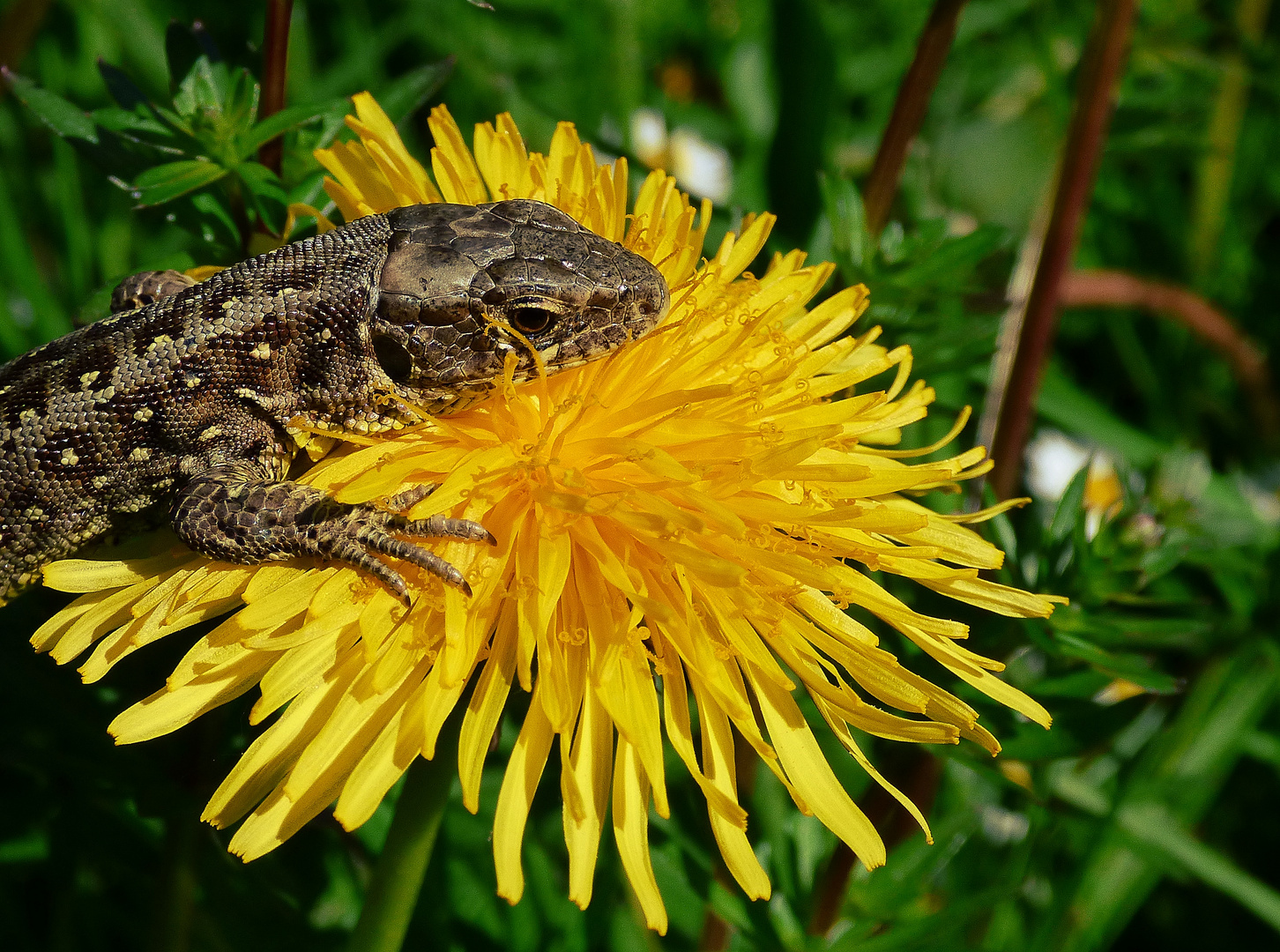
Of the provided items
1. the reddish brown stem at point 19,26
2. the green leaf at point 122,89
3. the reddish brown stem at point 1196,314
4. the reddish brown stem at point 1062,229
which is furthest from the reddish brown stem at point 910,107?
the reddish brown stem at point 19,26

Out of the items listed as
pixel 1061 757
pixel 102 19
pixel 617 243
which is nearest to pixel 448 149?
pixel 617 243

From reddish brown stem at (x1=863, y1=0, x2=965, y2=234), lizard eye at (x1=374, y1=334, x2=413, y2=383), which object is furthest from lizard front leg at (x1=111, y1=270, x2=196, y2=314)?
reddish brown stem at (x1=863, y1=0, x2=965, y2=234)

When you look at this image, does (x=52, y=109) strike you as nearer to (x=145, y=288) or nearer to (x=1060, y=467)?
(x=145, y=288)

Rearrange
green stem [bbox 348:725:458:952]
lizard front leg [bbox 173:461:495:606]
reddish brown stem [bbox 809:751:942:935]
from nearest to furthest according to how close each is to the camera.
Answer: lizard front leg [bbox 173:461:495:606]
green stem [bbox 348:725:458:952]
reddish brown stem [bbox 809:751:942:935]

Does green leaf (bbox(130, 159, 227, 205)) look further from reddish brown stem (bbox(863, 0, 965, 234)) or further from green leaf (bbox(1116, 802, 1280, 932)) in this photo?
green leaf (bbox(1116, 802, 1280, 932))

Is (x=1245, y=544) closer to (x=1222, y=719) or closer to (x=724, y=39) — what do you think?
(x=1222, y=719)

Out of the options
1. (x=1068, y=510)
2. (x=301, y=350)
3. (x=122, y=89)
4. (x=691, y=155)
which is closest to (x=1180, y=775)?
(x=1068, y=510)
